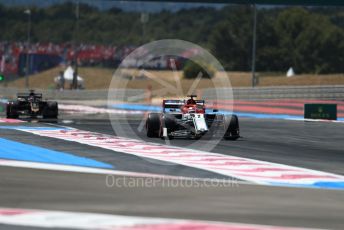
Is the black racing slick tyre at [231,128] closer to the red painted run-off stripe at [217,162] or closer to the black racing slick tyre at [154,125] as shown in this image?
the black racing slick tyre at [154,125]

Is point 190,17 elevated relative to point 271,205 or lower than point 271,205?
elevated

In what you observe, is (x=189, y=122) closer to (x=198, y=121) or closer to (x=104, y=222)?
(x=198, y=121)

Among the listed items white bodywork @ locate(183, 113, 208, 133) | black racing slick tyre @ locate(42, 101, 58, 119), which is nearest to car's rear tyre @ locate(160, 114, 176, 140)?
white bodywork @ locate(183, 113, 208, 133)

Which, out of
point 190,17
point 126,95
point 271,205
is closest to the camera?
point 271,205

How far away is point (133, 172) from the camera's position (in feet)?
43.3

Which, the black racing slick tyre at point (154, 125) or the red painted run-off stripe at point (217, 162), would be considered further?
the black racing slick tyre at point (154, 125)

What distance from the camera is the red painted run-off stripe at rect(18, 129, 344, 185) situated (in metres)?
12.9

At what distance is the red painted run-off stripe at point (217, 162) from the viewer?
12875 millimetres

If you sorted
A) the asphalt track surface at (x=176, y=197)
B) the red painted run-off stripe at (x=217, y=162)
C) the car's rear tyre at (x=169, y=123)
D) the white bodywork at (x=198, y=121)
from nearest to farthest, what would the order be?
the asphalt track surface at (x=176, y=197) → the red painted run-off stripe at (x=217, y=162) → the white bodywork at (x=198, y=121) → the car's rear tyre at (x=169, y=123)

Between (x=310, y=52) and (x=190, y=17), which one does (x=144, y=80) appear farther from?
(x=190, y=17)

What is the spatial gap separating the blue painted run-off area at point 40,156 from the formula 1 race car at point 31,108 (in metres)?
12.4

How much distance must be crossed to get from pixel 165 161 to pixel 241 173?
2104mm

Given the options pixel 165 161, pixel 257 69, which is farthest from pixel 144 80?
pixel 165 161

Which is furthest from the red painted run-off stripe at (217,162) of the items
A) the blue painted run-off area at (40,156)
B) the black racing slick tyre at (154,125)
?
the blue painted run-off area at (40,156)
